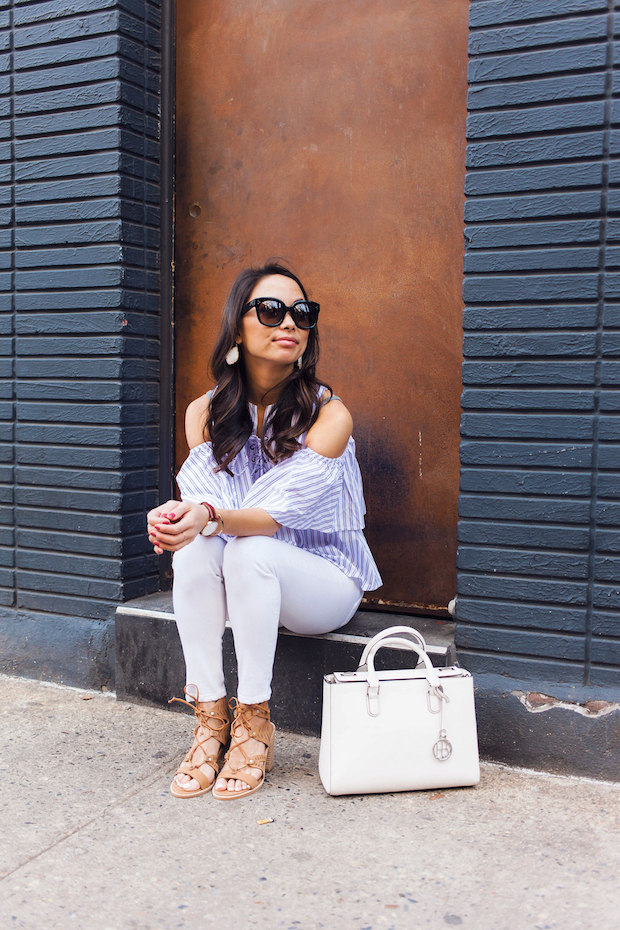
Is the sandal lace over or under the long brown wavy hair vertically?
under

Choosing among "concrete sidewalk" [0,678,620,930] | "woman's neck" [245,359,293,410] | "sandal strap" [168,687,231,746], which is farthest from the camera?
"woman's neck" [245,359,293,410]

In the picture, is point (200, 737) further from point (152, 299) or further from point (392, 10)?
point (392, 10)

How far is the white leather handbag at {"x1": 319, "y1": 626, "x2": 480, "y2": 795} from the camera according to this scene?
2.45 metres

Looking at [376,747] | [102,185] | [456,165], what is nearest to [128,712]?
[376,747]

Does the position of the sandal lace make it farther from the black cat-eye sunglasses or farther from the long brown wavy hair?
the black cat-eye sunglasses

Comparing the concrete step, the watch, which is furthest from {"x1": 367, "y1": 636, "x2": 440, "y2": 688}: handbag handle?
the watch

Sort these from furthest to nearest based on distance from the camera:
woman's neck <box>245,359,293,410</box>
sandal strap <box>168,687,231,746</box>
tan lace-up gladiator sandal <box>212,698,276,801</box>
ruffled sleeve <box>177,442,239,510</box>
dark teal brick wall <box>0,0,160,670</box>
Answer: dark teal brick wall <box>0,0,160,670</box>
woman's neck <box>245,359,293,410</box>
ruffled sleeve <box>177,442,239,510</box>
sandal strap <box>168,687,231,746</box>
tan lace-up gladiator sandal <box>212,698,276,801</box>

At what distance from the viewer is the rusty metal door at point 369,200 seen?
323 cm

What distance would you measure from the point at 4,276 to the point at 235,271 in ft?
3.47

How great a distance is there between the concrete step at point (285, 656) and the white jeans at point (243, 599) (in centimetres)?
24

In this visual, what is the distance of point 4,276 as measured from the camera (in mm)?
3721

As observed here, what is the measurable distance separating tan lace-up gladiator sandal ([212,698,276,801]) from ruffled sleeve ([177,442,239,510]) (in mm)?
705

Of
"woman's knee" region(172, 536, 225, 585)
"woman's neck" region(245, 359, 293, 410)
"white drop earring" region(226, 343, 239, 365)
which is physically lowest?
"woman's knee" region(172, 536, 225, 585)

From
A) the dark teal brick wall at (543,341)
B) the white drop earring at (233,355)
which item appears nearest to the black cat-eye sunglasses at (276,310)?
the white drop earring at (233,355)
